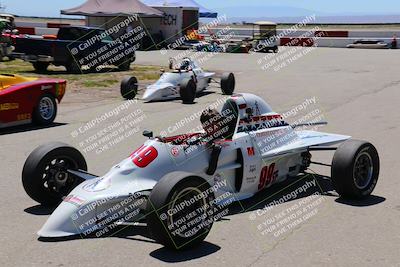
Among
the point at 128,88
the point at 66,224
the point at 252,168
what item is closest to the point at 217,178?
the point at 252,168

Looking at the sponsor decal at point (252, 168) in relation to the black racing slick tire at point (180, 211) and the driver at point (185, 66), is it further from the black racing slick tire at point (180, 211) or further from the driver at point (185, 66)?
the driver at point (185, 66)

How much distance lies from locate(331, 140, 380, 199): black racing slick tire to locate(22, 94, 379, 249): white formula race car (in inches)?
0.5

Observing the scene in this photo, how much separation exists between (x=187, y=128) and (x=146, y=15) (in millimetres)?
27326

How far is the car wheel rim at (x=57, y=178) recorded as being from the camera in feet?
21.1

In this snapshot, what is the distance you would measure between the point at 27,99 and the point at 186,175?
7627mm

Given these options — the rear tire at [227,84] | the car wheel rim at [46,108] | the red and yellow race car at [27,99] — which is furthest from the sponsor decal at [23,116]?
the rear tire at [227,84]

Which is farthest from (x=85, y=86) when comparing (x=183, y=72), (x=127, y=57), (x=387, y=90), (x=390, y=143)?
(x=390, y=143)

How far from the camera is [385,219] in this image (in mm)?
6262

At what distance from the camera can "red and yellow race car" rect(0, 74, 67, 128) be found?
11539 millimetres

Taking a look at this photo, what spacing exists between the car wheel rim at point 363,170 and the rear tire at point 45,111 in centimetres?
768

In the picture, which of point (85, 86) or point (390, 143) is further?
point (85, 86)

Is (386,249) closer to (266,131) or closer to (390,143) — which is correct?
(266,131)

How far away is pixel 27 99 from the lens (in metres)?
11.9

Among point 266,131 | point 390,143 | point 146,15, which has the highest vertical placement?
point 146,15
